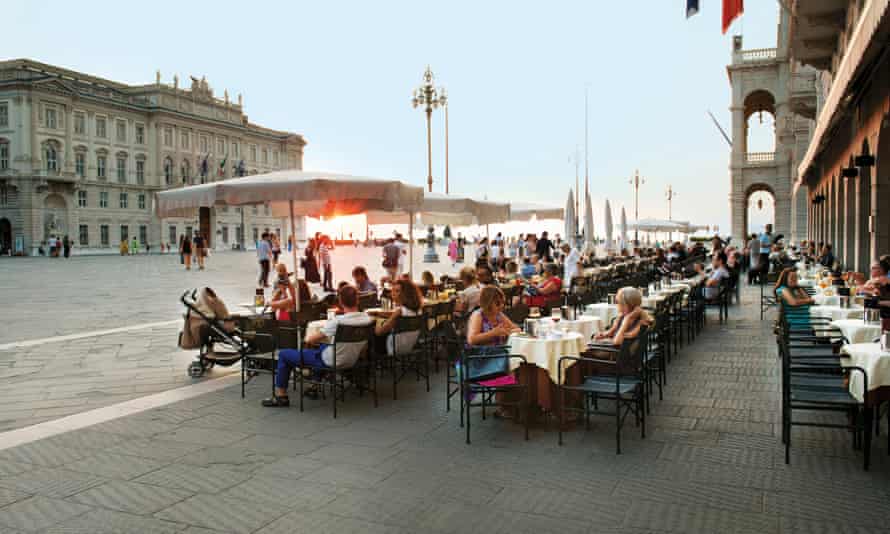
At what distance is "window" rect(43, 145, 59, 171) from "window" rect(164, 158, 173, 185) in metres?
13.3

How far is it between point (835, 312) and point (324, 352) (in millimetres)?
5851

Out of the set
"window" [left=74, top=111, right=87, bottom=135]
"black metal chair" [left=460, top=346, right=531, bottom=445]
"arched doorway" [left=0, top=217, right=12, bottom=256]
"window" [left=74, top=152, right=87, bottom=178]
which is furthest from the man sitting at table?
"window" [left=74, top=111, right=87, bottom=135]

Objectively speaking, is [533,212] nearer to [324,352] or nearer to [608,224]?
[608,224]

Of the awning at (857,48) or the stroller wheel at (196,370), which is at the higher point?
the awning at (857,48)

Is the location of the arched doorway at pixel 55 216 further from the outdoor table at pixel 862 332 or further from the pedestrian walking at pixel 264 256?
the outdoor table at pixel 862 332

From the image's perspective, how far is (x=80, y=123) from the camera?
64438mm

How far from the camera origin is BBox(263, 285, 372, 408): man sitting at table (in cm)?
656

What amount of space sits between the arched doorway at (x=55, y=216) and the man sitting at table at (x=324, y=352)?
61.0 meters

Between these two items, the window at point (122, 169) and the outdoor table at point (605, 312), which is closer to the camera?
the outdoor table at point (605, 312)

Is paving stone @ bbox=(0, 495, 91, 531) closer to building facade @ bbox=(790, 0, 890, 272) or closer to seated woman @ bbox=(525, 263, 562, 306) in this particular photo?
building facade @ bbox=(790, 0, 890, 272)

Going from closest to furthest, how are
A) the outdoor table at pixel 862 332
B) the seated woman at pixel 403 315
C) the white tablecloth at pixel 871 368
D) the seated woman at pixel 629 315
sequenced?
the white tablecloth at pixel 871 368 → the seated woman at pixel 629 315 → the outdoor table at pixel 862 332 → the seated woman at pixel 403 315

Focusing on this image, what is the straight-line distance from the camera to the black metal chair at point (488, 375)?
582cm

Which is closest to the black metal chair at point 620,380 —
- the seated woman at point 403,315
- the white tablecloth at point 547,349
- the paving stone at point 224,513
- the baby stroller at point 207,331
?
the white tablecloth at point 547,349

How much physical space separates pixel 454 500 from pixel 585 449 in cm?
144
